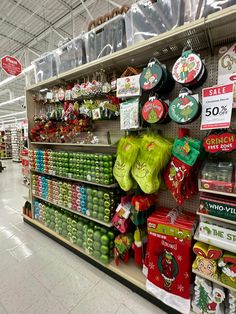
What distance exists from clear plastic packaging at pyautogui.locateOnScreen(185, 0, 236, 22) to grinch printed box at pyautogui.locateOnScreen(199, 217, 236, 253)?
1350 millimetres

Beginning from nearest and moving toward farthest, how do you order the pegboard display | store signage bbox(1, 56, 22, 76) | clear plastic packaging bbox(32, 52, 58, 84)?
the pegboard display → clear plastic packaging bbox(32, 52, 58, 84) → store signage bbox(1, 56, 22, 76)

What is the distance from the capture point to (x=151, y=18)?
1.35 m

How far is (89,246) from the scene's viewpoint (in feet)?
6.55

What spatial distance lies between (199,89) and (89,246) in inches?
76.1

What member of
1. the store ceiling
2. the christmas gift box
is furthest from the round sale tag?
the store ceiling

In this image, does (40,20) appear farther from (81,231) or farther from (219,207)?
(219,207)

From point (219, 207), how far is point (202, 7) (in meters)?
1.29

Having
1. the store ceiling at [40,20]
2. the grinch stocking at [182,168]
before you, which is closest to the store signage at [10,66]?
the store ceiling at [40,20]

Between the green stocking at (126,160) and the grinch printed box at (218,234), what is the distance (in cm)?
64

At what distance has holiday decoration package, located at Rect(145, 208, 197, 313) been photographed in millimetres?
1346

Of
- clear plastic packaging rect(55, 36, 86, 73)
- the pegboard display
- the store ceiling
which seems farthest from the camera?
the store ceiling

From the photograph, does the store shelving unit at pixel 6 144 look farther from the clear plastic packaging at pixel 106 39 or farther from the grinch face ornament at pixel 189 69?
the grinch face ornament at pixel 189 69

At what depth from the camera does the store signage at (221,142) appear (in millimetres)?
1081

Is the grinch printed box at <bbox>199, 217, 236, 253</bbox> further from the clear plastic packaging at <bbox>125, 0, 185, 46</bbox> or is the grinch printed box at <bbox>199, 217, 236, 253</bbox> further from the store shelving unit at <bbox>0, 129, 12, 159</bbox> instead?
the store shelving unit at <bbox>0, 129, 12, 159</bbox>
